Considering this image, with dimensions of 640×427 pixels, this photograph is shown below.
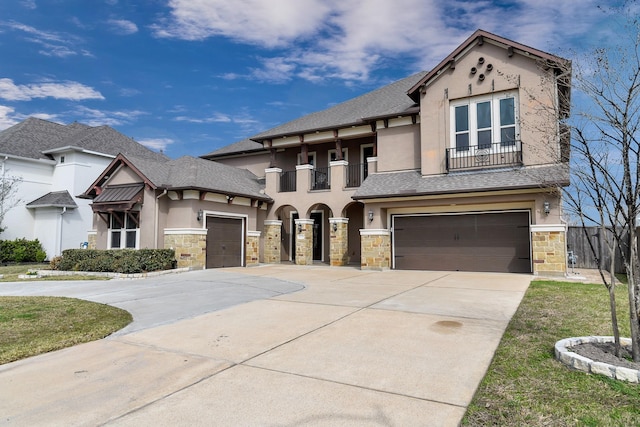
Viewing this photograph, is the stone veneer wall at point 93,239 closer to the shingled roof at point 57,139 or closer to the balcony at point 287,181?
the shingled roof at point 57,139

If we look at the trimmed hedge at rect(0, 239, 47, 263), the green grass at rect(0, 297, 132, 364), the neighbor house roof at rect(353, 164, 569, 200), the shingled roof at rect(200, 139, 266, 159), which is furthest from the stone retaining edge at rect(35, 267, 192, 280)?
the shingled roof at rect(200, 139, 266, 159)

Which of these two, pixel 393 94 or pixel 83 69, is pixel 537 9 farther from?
pixel 83 69

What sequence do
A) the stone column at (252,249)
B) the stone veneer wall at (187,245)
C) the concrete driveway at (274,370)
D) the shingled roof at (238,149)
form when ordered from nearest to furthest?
1. the concrete driveway at (274,370)
2. the stone veneer wall at (187,245)
3. the stone column at (252,249)
4. the shingled roof at (238,149)

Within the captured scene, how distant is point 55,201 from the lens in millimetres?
21688

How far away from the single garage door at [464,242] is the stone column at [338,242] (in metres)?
2.58

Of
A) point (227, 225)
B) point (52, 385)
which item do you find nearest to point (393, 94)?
point (227, 225)

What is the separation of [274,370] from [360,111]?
16.3m

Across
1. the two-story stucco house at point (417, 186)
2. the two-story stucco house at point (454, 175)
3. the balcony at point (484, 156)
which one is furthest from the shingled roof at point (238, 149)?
the balcony at point (484, 156)

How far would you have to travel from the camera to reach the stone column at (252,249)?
18438mm

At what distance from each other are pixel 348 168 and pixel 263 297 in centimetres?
1133

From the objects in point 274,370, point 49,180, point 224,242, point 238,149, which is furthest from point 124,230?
point 274,370

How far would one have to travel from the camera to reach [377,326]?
6.00 m

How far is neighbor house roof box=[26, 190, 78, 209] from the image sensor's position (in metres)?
21.6

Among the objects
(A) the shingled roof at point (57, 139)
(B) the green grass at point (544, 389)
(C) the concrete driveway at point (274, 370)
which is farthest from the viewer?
(A) the shingled roof at point (57, 139)
